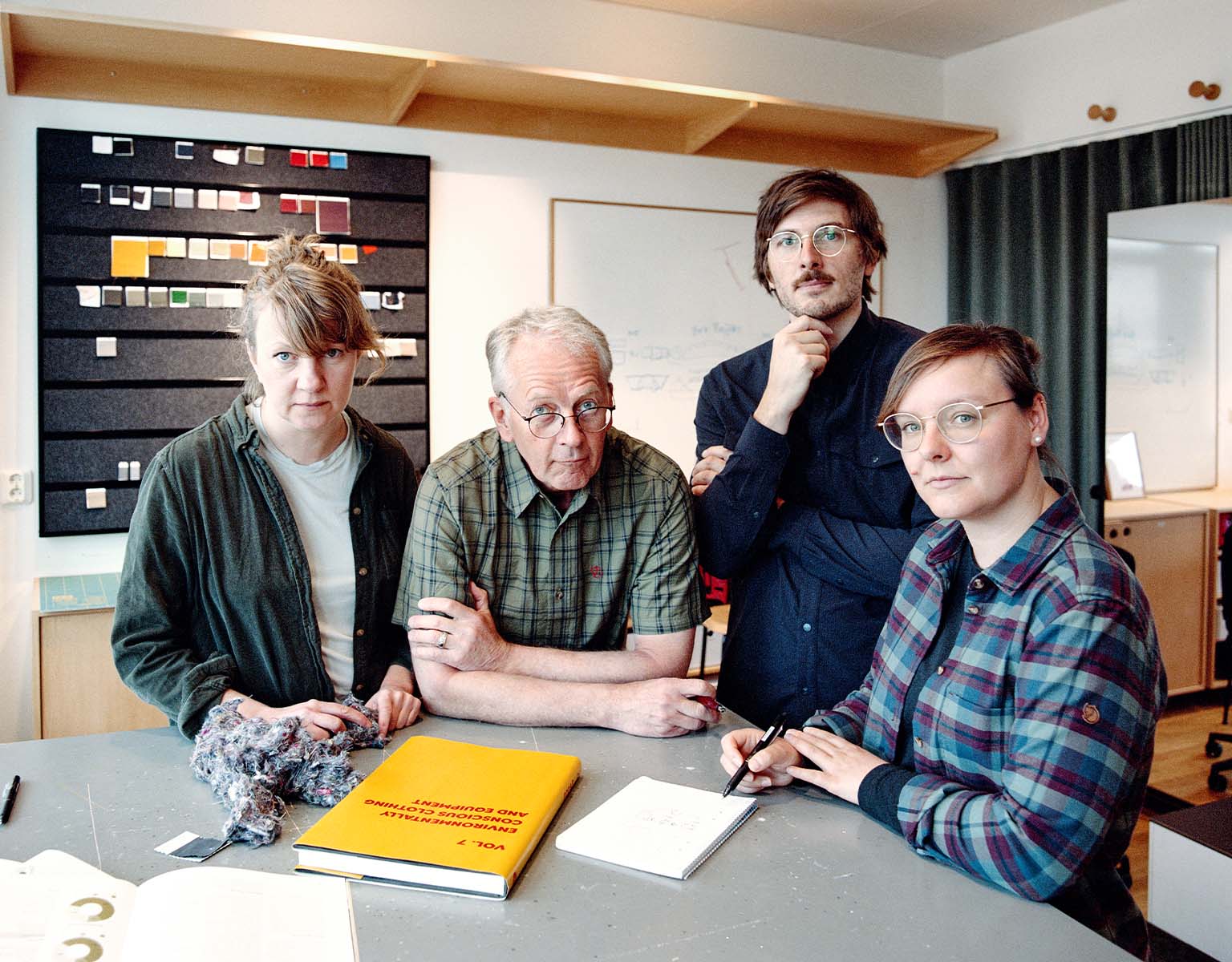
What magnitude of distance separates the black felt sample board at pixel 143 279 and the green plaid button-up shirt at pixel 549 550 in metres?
2.07

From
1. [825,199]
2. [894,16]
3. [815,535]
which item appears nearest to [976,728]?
[815,535]

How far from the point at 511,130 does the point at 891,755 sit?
3154 mm

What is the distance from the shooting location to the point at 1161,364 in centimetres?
404

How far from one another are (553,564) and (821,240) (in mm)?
763

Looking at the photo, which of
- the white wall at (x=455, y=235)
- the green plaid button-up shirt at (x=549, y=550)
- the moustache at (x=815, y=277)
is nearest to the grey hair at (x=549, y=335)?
the green plaid button-up shirt at (x=549, y=550)

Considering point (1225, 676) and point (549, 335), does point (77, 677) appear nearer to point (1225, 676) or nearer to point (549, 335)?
point (549, 335)

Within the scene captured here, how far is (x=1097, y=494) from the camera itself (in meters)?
4.12

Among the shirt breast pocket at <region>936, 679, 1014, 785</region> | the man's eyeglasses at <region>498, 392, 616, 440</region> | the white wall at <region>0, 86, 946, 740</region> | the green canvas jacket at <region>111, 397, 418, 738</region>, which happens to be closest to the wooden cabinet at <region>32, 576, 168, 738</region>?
the white wall at <region>0, 86, 946, 740</region>

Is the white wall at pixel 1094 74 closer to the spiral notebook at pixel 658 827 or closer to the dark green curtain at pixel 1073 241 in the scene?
the dark green curtain at pixel 1073 241

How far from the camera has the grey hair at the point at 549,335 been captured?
1699mm

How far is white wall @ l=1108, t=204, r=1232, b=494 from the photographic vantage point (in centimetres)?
371

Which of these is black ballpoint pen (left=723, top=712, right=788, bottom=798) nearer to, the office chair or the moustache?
the moustache

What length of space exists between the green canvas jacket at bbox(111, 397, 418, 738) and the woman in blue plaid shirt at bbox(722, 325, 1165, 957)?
74cm

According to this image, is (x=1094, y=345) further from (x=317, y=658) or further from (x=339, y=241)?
(x=317, y=658)
